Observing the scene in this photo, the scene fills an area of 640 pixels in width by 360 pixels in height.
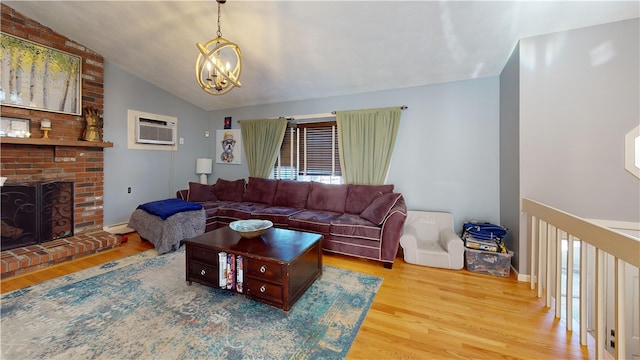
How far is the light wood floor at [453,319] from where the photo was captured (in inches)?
59.6

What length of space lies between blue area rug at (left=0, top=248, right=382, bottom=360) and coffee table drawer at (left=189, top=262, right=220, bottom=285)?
12 cm

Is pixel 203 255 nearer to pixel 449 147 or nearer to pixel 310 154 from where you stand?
pixel 310 154

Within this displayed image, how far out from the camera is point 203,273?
2111 millimetres

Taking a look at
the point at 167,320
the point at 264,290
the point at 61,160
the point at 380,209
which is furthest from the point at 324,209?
the point at 61,160

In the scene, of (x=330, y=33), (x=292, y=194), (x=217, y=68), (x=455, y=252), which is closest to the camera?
(x=217, y=68)

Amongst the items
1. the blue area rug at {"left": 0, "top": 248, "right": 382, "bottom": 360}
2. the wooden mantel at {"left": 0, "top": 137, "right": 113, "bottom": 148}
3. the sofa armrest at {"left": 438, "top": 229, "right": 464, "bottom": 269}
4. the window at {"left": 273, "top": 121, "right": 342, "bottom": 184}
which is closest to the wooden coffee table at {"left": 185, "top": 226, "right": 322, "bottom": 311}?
the blue area rug at {"left": 0, "top": 248, "right": 382, "bottom": 360}

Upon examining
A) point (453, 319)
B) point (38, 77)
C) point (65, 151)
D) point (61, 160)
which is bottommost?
point (453, 319)

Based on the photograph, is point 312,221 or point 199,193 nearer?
point 312,221

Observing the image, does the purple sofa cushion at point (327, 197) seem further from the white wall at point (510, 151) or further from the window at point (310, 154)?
the white wall at point (510, 151)

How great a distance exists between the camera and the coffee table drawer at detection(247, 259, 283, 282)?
1825 millimetres

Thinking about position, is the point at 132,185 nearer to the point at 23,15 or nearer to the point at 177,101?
the point at 177,101

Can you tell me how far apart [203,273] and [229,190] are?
2.43m

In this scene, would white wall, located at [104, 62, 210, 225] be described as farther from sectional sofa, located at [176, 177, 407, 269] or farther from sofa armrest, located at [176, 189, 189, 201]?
sectional sofa, located at [176, 177, 407, 269]

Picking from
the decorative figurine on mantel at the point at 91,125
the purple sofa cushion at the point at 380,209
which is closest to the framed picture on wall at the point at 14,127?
the decorative figurine on mantel at the point at 91,125
